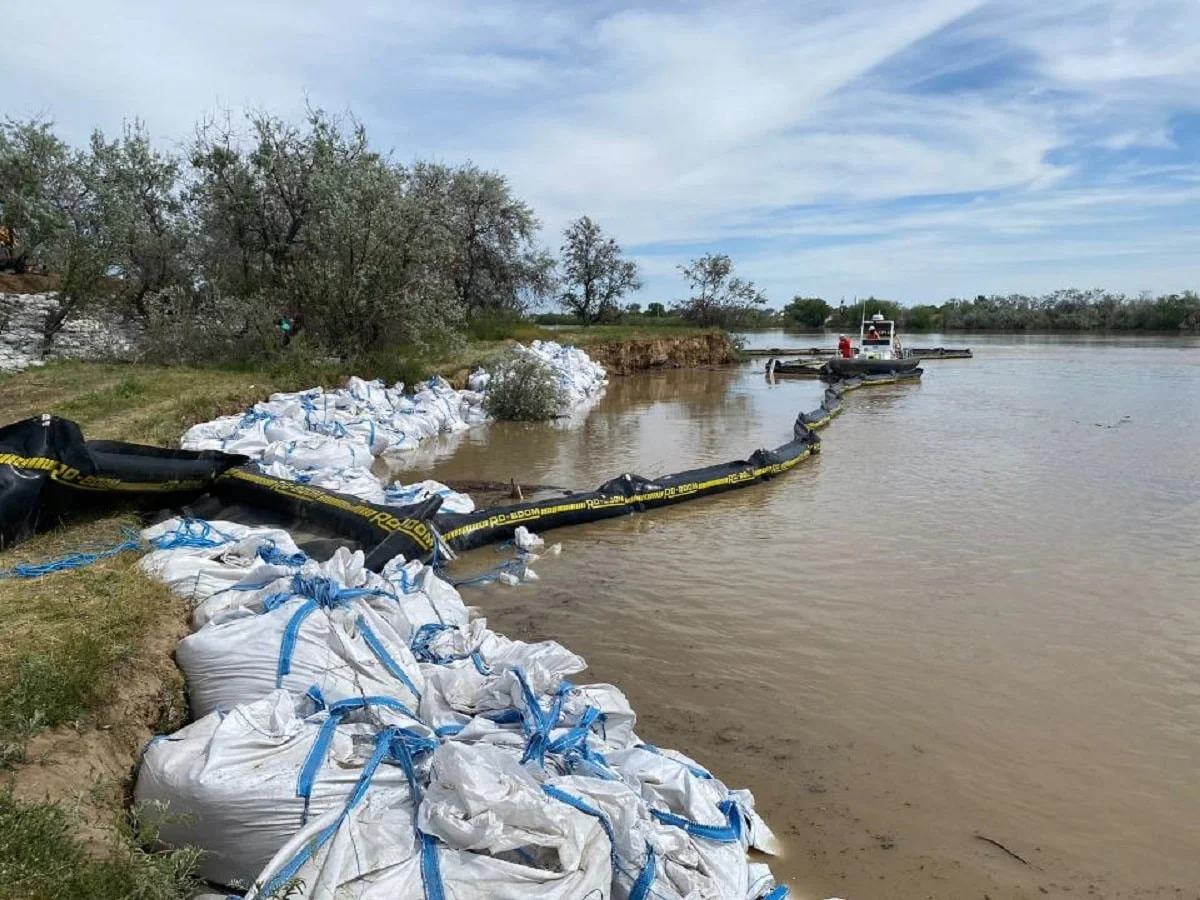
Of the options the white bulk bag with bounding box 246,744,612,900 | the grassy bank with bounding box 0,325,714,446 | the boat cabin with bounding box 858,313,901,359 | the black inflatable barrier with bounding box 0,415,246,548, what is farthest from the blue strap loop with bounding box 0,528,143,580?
the boat cabin with bounding box 858,313,901,359

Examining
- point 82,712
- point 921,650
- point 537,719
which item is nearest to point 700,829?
point 537,719

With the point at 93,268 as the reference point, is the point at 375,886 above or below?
below

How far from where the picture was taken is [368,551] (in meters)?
5.38

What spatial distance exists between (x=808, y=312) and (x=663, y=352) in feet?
157

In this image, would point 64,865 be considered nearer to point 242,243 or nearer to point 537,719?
point 537,719

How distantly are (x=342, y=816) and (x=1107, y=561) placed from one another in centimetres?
636

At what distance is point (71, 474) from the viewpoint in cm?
489

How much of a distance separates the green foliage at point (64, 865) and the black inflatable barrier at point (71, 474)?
124 inches

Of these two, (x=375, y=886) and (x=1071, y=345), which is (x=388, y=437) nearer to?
(x=375, y=886)

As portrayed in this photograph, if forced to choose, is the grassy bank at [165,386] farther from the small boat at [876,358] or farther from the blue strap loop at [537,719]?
the small boat at [876,358]

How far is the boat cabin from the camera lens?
2547 centimetres

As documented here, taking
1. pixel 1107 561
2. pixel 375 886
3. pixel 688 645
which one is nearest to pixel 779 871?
pixel 375 886

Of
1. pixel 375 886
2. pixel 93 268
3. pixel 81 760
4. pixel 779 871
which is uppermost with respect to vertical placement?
pixel 93 268

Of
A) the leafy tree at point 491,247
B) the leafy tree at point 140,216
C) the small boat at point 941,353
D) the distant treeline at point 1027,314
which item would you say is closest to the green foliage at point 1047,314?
the distant treeline at point 1027,314
